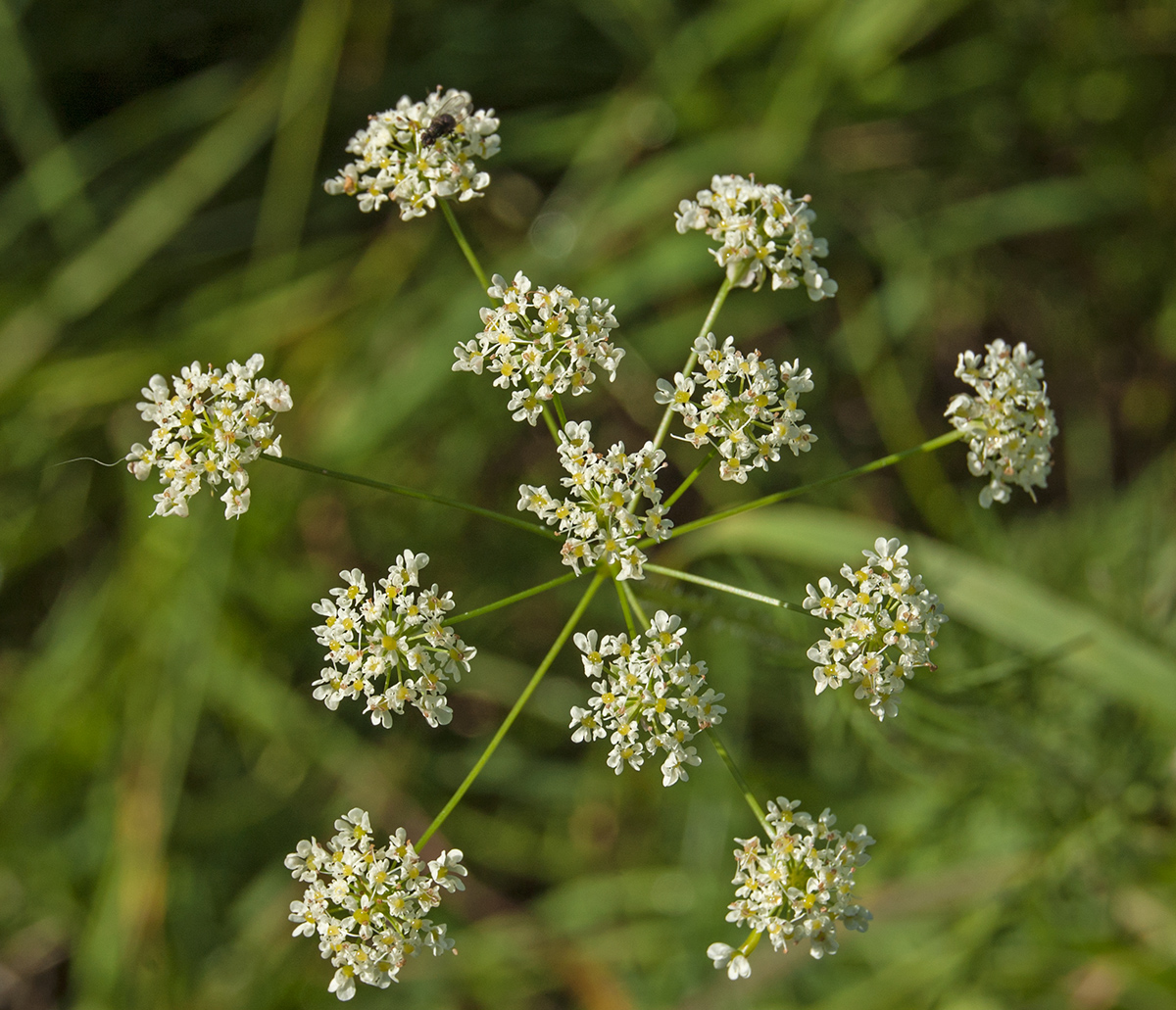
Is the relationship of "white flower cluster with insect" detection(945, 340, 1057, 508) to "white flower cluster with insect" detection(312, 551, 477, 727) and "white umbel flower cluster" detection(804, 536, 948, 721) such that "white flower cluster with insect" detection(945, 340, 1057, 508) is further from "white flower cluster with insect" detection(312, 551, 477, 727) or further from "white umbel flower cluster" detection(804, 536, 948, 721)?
"white flower cluster with insect" detection(312, 551, 477, 727)

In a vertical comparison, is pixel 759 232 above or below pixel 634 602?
above

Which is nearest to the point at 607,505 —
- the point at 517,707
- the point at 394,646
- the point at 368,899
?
the point at 517,707

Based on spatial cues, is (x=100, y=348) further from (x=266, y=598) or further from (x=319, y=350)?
(x=266, y=598)

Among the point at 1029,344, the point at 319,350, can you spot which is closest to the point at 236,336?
the point at 319,350

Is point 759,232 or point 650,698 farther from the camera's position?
point 759,232

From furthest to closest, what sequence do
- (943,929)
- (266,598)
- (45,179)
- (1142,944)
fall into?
(45,179)
(266,598)
(943,929)
(1142,944)

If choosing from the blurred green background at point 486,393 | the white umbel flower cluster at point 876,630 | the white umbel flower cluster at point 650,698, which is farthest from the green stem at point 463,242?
the blurred green background at point 486,393

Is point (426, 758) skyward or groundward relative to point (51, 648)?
groundward

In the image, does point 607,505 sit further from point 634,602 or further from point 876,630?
point 876,630
